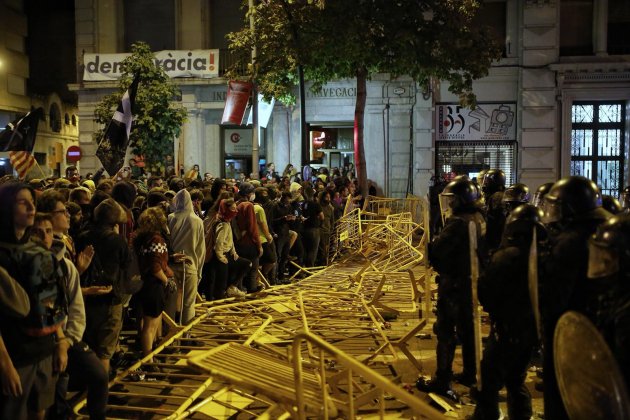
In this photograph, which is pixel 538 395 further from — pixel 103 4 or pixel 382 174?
pixel 103 4

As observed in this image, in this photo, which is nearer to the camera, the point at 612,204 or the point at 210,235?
the point at 612,204

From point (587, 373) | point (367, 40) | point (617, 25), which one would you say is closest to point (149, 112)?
point (367, 40)

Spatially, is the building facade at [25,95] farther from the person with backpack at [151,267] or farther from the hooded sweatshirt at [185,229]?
the person with backpack at [151,267]

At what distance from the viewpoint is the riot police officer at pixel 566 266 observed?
3.86 meters

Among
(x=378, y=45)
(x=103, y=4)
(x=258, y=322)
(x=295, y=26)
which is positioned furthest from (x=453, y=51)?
(x=103, y=4)

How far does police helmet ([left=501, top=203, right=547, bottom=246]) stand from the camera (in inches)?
187

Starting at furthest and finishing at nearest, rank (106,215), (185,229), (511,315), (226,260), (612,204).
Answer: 1. (226,260)
2. (185,229)
3. (612,204)
4. (106,215)
5. (511,315)

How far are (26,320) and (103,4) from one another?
73.1ft

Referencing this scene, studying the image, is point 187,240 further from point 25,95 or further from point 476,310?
point 25,95

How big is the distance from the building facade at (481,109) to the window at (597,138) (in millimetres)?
36

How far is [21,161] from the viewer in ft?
36.1

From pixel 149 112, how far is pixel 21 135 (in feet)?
24.5

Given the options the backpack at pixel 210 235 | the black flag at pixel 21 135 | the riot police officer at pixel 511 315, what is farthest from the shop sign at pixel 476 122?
the riot police officer at pixel 511 315

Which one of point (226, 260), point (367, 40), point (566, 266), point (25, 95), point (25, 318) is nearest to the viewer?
point (25, 318)
